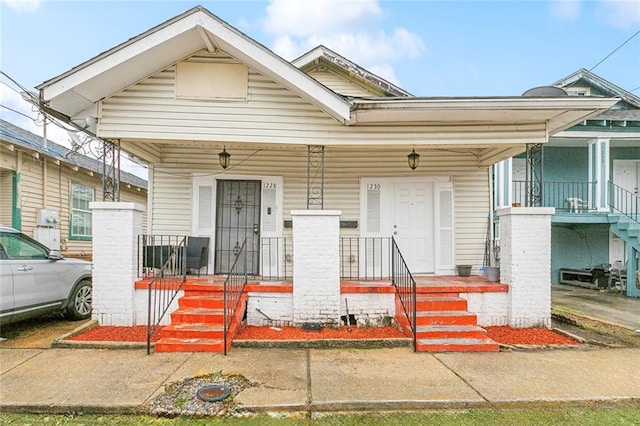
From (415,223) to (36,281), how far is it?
6758mm

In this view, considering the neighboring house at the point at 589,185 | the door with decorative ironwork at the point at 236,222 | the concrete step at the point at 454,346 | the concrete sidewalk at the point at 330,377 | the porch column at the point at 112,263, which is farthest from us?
the neighboring house at the point at 589,185

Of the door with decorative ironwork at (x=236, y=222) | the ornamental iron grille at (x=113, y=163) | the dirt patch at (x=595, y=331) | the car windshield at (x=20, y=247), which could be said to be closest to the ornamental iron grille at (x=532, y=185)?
the dirt patch at (x=595, y=331)

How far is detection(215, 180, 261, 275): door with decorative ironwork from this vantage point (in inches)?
295

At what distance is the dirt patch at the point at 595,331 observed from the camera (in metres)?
5.07

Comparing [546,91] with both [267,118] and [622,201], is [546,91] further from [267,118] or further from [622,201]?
[622,201]

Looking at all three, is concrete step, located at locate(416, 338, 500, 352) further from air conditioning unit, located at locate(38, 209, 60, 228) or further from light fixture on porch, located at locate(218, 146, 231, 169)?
air conditioning unit, located at locate(38, 209, 60, 228)

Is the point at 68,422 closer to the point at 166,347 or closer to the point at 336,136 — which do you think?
the point at 166,347

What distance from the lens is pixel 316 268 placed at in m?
5.59

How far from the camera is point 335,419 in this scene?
3051mm

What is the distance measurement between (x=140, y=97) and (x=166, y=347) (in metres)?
3.90

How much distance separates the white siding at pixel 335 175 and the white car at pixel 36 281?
1.84m

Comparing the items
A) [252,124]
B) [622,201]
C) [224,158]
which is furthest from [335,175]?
[622,201]

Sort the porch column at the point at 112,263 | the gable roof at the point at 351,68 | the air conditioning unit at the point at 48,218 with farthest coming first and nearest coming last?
the air conditioning unit at the point at 48,218, the gable roof at the point at 351,68, the porch column at the point at 112,263

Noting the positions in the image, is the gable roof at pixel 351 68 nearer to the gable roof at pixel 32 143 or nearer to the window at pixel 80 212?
the gable roof at pixel 32 143
